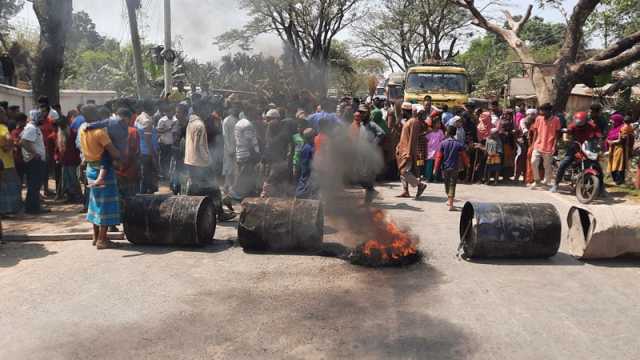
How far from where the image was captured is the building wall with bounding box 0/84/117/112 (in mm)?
18094

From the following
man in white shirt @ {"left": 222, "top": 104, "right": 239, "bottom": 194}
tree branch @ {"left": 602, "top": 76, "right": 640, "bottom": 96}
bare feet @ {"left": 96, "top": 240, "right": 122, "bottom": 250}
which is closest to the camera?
bare feet @ {"left": 96, "top": 240, "right": 122, "bottom": 250}

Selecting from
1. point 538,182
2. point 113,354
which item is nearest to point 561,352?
point 113,354

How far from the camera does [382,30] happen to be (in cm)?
4256

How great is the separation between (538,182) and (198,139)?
23.8 feet

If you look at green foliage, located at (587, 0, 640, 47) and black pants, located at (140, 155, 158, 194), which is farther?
green foliage, located at (587, 0, 640, 47)

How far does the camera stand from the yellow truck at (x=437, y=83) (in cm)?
1712

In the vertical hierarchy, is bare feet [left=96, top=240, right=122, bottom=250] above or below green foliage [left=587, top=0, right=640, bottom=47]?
below

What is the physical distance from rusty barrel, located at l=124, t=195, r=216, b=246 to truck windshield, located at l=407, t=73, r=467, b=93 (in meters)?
12.0

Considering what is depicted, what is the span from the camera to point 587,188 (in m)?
9.99

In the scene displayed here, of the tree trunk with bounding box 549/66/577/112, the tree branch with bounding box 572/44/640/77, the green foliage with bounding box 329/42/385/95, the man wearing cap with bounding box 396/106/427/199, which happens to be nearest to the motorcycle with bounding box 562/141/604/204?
the man wearing cap with bounding box 396/106/427/199

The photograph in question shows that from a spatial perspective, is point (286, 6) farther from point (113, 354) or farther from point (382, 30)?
point (113, 354)

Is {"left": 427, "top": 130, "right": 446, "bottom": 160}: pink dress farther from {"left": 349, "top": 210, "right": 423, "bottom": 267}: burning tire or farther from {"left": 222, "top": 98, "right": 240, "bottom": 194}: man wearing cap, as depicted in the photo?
{"left": 349, "top": 210, "right": 423, "bottom": 267}: burning tire

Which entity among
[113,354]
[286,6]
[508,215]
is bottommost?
[113,354]

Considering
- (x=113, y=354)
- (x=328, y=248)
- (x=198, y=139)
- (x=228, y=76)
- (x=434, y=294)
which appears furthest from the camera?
(x=228, y=76)
